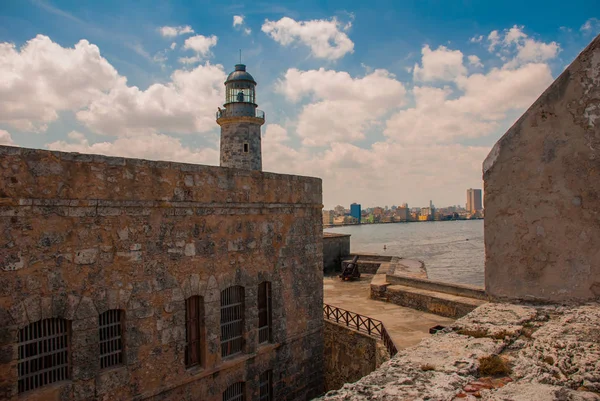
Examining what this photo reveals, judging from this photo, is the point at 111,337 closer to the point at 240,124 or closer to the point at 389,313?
the point at 389,313

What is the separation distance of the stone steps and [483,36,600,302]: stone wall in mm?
8865

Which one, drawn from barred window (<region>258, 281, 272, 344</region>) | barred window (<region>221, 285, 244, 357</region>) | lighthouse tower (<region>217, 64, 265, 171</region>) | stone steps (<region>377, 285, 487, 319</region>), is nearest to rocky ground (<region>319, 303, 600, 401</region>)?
barred window (<region>221, 285, 244, 357</region>)

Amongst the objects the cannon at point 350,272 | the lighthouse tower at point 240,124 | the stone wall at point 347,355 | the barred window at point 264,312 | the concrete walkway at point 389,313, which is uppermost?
the lighthouse tower at point 240,124

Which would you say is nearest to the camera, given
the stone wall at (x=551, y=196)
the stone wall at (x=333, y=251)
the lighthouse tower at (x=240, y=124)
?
the stone wall at (x=551, y=196)

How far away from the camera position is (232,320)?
28.7 ft

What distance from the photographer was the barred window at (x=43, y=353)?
5.89 meters

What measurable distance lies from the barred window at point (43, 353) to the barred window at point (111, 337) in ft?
1.66

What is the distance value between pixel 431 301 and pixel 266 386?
22.4 feet

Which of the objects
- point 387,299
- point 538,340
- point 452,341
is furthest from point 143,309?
point 387,299

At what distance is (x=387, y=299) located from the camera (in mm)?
16078

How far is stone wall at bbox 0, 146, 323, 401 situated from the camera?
5.81 m

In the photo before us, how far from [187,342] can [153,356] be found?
0.80 metres

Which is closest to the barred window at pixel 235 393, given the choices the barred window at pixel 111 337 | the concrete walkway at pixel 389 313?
the barred window at pixel 111 337

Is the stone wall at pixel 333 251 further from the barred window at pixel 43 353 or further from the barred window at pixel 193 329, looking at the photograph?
the barred window at pixel 43 353
